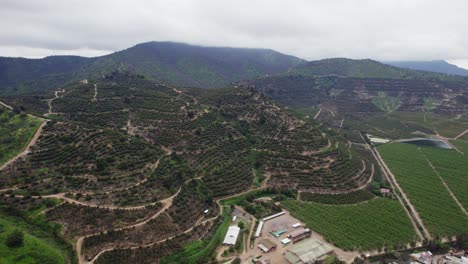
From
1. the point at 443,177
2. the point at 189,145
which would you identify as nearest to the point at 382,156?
the point at 443,177

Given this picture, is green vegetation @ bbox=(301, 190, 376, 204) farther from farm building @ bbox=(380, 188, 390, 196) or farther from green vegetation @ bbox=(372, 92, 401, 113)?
green vegetation @ bbox=(372, 92, 401, 113)

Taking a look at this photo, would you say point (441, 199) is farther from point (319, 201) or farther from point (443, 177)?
point (319, 201)

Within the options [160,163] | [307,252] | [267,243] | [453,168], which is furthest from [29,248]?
[453,168]

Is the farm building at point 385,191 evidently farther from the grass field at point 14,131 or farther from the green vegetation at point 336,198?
the grass field at point 14,131

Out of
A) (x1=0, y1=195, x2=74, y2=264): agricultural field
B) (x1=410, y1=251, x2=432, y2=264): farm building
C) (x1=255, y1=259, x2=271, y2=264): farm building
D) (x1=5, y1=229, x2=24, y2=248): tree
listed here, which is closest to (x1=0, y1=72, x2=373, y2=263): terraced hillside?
(x1=0, y1=195, x2=74, y2=264): agricultural field

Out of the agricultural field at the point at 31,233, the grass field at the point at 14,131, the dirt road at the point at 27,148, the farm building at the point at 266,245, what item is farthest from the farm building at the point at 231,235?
the grass field at the point at 14,131
